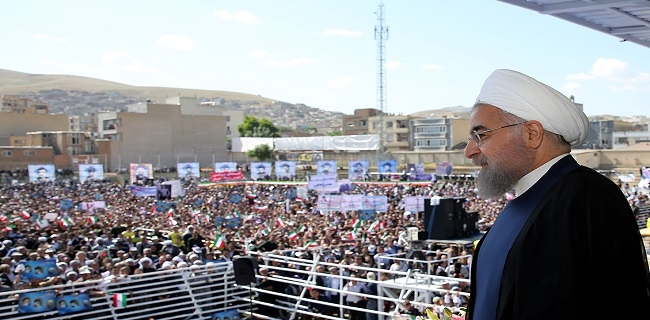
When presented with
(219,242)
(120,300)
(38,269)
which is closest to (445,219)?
(219,242)

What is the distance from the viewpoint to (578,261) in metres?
1.31

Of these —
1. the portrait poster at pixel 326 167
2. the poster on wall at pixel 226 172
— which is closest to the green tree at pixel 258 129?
the poster on wall at pixel 226 172

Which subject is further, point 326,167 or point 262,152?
point 262,152

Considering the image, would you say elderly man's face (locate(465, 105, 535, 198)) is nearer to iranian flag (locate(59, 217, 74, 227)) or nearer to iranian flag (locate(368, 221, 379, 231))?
iranian flag (locate(368, 221, 379, 231))

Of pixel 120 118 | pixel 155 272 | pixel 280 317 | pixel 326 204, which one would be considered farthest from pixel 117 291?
pixel 120 118

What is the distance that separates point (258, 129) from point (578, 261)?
128180 mm

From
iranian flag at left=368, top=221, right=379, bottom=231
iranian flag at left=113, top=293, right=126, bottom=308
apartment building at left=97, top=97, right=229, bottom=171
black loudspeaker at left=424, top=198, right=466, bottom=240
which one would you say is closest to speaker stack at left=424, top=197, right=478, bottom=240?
black loudspeaker at left=424, top=198, right=466, bottom=240

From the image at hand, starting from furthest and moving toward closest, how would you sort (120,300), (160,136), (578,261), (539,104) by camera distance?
(160,136)
(120,300)
(539,104)
(578,261)

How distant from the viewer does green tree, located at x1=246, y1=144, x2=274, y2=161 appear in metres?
93.8

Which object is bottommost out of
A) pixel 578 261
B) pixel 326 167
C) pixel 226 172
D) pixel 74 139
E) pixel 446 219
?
pixel 446 219

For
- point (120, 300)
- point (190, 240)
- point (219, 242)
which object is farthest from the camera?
point (190, 240)

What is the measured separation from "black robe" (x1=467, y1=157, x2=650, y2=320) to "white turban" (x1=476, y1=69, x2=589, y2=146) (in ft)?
0.78

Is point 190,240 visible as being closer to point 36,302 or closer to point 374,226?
point 374,226

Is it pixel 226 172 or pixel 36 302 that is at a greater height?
pixel 226 172
